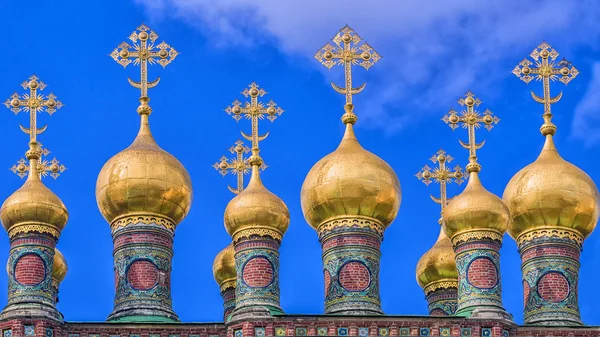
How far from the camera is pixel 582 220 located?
2335 inches

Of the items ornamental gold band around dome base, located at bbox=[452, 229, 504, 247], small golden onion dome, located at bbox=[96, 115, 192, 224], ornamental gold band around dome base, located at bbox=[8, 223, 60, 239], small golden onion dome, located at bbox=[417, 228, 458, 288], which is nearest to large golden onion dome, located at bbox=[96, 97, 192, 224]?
small golden onion dome, located at bbox=[96, 115, 192, 224]

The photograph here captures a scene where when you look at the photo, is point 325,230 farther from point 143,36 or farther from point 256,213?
point 143,36

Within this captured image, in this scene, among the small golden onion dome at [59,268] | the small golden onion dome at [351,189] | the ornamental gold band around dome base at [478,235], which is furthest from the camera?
the small golden onion dome at [59,268]

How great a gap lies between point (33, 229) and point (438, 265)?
29.3 ft

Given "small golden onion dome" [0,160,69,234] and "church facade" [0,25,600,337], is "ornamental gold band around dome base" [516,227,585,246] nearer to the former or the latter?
"church facade" [0,25,600,337]

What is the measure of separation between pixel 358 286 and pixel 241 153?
6.05 metres

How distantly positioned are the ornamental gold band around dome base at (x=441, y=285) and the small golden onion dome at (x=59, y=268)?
23.1ft

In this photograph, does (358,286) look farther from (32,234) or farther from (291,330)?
(32,234)

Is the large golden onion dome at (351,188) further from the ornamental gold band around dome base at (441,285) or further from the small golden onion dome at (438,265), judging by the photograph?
the ornamental gold band around dome base at (441,285)

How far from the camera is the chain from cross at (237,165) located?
62.2 metres

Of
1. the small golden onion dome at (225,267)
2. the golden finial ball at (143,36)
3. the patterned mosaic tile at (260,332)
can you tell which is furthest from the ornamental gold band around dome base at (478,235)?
the golden finial ball at (143,36)

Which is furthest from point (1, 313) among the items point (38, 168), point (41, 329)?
point (38, 168)

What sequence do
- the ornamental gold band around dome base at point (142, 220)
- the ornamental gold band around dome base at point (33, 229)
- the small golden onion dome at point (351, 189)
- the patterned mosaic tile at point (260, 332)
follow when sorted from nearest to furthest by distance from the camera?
the patterned mosaic tile at point (260, 332)
the ornamental gold band around dome base at point (33, 229)
the small golden onion dome at point (351, 189)
the ornamental gold band around dome base at point (142, 220)

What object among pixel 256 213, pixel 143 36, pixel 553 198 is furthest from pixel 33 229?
pixel 553 198
